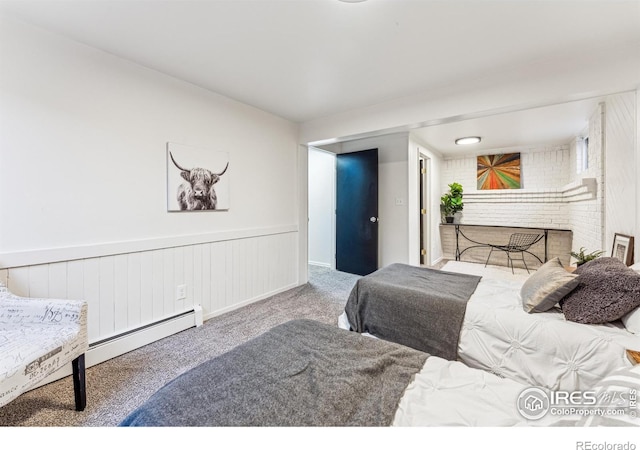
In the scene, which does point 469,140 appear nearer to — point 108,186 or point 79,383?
point 108,186

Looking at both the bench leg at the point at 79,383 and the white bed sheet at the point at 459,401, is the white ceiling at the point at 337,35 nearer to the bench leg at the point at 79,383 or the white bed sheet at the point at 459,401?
the white bed sheet at the point at 459,401

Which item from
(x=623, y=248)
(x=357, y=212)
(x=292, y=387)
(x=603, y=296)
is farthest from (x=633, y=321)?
(x=357, y=212)

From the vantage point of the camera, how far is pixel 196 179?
259cm

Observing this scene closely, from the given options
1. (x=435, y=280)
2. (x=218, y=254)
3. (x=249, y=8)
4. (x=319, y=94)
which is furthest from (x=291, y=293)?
(x=249, y=8)

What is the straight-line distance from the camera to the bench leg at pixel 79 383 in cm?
151

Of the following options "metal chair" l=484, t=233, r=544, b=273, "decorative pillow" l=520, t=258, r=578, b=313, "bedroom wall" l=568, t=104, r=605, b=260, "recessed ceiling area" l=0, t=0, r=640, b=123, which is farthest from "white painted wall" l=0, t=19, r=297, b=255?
"metal chair" l=484, t=233, r=544, b=273

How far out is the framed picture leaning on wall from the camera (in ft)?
6.80

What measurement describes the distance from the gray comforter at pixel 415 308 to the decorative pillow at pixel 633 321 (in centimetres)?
74

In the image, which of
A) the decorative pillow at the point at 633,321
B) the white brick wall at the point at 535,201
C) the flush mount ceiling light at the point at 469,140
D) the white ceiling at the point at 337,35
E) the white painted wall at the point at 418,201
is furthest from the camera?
the flush mount ceiling light at the point at 469,140

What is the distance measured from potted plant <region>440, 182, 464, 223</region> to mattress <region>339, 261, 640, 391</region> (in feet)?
13.0

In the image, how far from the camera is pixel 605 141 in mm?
2742

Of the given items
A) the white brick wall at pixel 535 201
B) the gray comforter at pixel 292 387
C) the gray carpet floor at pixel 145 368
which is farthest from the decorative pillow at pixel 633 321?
the white brick wall at pixel 535 201
